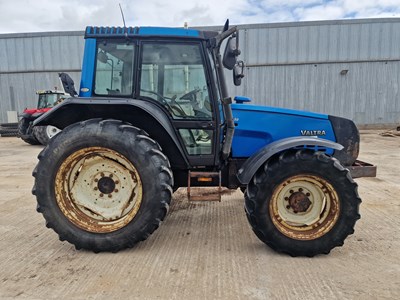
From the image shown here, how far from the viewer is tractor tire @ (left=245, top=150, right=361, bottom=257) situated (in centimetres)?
281

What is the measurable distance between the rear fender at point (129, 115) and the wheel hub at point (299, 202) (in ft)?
3.71

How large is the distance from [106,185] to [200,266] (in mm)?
1228

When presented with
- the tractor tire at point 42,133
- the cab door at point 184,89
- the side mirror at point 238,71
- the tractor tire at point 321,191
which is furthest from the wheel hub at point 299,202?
the tractor tire at point 42,133

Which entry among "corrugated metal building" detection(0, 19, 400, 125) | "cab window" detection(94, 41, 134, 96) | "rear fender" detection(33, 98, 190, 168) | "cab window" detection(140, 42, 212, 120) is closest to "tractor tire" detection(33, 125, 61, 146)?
"corrugated metal building" detection(0, 19, 400, 125)

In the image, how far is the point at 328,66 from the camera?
56.4ft

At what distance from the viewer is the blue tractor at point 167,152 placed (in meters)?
2.84

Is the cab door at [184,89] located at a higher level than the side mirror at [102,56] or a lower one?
lower

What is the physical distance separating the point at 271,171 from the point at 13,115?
19.6m

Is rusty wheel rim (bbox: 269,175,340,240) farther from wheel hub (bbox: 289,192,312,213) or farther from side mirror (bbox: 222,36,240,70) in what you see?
side mirror (bbox: 222,36,240,70)

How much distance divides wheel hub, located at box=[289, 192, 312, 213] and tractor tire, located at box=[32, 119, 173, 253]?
1210 millimetres

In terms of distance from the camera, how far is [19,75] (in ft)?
59.7

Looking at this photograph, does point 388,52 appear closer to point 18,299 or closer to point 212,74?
point 212,74

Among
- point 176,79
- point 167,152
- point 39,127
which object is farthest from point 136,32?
point 39,127

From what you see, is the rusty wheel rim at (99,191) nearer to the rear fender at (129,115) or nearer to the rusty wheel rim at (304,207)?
the rear fender at (129,115)
